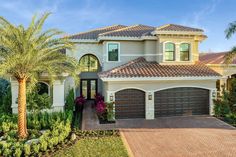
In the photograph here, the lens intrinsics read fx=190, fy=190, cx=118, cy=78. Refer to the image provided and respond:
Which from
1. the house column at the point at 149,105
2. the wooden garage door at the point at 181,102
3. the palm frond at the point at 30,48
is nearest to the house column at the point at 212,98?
the wooden garage door at the point at 181,102

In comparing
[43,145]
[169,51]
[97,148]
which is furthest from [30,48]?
[169,51]

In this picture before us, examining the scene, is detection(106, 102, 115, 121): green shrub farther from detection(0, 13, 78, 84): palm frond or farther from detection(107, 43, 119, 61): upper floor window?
detection(107, 43, 119, 61): upper floor window

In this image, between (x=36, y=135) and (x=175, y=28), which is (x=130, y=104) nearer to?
(x=36, y=135)

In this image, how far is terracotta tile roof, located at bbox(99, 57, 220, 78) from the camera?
1583 centimetres

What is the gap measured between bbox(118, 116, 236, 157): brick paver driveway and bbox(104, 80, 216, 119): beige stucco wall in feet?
4.53

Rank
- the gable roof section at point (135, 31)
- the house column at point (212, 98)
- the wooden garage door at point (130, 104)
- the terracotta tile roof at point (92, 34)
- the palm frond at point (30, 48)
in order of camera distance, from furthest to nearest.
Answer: the terracotta tile roof at point (92, 34)
the gable roof section at point (135, 31)
the house column at point (212, 98)
the wooden garage door at point (130, 104)
the palm frond at point (30, 48)

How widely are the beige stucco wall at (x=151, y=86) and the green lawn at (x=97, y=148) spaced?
471cm

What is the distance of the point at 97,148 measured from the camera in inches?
412

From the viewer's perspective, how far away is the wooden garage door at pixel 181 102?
16.7m

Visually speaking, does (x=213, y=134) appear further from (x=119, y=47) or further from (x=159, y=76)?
(x=119, y=47)

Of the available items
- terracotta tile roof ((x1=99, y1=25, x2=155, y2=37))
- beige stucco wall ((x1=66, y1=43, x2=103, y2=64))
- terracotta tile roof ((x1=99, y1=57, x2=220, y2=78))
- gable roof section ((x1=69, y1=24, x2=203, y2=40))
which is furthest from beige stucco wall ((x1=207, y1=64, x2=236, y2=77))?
beige stucco wall ((x1=66, y1=43, x2=103, y2=64))

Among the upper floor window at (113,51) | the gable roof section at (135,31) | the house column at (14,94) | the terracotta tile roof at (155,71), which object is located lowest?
the house column at (14,94)

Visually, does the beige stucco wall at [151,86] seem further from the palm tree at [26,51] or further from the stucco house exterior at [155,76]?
the palm tree at [26,51]

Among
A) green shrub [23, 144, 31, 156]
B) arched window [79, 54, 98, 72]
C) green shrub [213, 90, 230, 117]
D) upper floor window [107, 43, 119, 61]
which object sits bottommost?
green shrub [23, 144, 31, 156]
